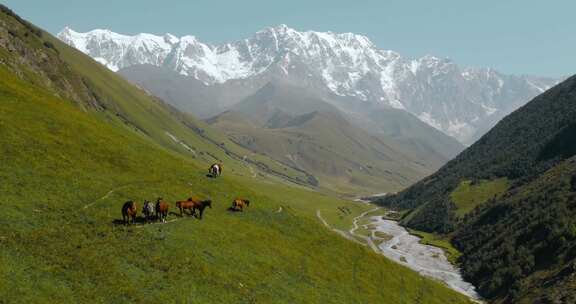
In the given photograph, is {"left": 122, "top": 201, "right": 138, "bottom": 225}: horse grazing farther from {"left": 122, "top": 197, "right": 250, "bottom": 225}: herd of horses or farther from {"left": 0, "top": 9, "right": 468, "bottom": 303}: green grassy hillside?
{"left": 0, "top": 9, "right": 468, "bottom": 303}: green grassy hillside

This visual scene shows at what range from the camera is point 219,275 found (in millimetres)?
47031

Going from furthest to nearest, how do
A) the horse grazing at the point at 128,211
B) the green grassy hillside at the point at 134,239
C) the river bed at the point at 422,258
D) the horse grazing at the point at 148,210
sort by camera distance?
the river bed at the point at 422,258 → the horse grazing at the point at 148,210 → the horse grazing at the point at 128,211 → the green grassy hillside at the point at 134,239

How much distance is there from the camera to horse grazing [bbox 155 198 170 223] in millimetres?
52584

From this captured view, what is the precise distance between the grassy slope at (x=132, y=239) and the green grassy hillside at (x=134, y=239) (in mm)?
151

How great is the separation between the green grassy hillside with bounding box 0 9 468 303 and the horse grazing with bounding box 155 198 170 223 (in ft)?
6.16

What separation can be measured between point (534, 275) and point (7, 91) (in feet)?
372

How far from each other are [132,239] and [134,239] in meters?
0.25

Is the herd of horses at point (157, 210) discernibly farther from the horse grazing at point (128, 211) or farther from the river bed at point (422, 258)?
the river bed at point (422, 258)

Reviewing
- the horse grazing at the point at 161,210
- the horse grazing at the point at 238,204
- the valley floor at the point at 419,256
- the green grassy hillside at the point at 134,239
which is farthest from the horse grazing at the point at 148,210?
the valley floor at the point at 419,256

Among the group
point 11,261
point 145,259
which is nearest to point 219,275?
point 145,259

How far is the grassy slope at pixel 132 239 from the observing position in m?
38.5

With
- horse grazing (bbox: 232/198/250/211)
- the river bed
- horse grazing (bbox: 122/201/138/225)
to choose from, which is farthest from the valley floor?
horse grazing (bbox: 122/201/138/225)

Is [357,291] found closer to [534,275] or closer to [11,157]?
[11,157]

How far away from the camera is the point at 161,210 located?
52.8m
